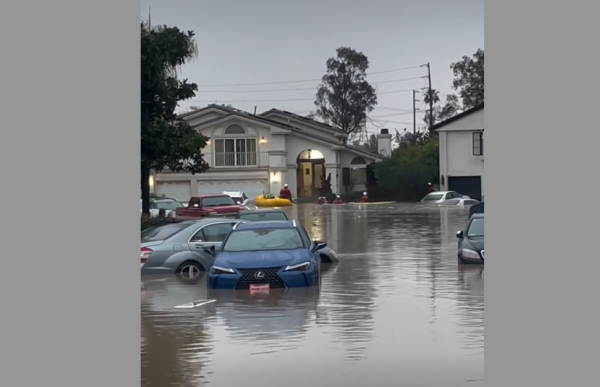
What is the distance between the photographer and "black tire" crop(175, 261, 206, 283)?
20.2m

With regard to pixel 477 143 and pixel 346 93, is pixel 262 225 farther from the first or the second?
pixel 346 93

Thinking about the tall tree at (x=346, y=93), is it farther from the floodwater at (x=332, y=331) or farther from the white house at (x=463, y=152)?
the floodwater at (x=332, y=331)

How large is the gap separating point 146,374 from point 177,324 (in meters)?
3.73

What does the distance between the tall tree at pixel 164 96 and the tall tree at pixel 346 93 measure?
58.6m

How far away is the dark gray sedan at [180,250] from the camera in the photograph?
20188 mm

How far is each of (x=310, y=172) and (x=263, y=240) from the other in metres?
51.1

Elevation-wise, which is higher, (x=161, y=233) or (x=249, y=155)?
(x=249, y=155)

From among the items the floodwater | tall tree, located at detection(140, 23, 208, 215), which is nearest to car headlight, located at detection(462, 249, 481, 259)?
the floodwater

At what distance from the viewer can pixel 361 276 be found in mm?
A: 20469

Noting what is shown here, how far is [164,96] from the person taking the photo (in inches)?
1171

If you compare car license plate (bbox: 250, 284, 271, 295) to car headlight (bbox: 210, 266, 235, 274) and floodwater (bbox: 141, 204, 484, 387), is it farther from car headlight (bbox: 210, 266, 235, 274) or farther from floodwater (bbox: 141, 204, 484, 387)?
car headlight (bbox: 210, 266, 235, 274)

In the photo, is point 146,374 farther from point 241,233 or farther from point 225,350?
point 241,233

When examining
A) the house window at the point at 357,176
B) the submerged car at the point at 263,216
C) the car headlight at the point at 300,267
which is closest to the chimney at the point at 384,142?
the house window at the point at 357,176

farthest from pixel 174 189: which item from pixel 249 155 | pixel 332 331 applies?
pixel 332 331
